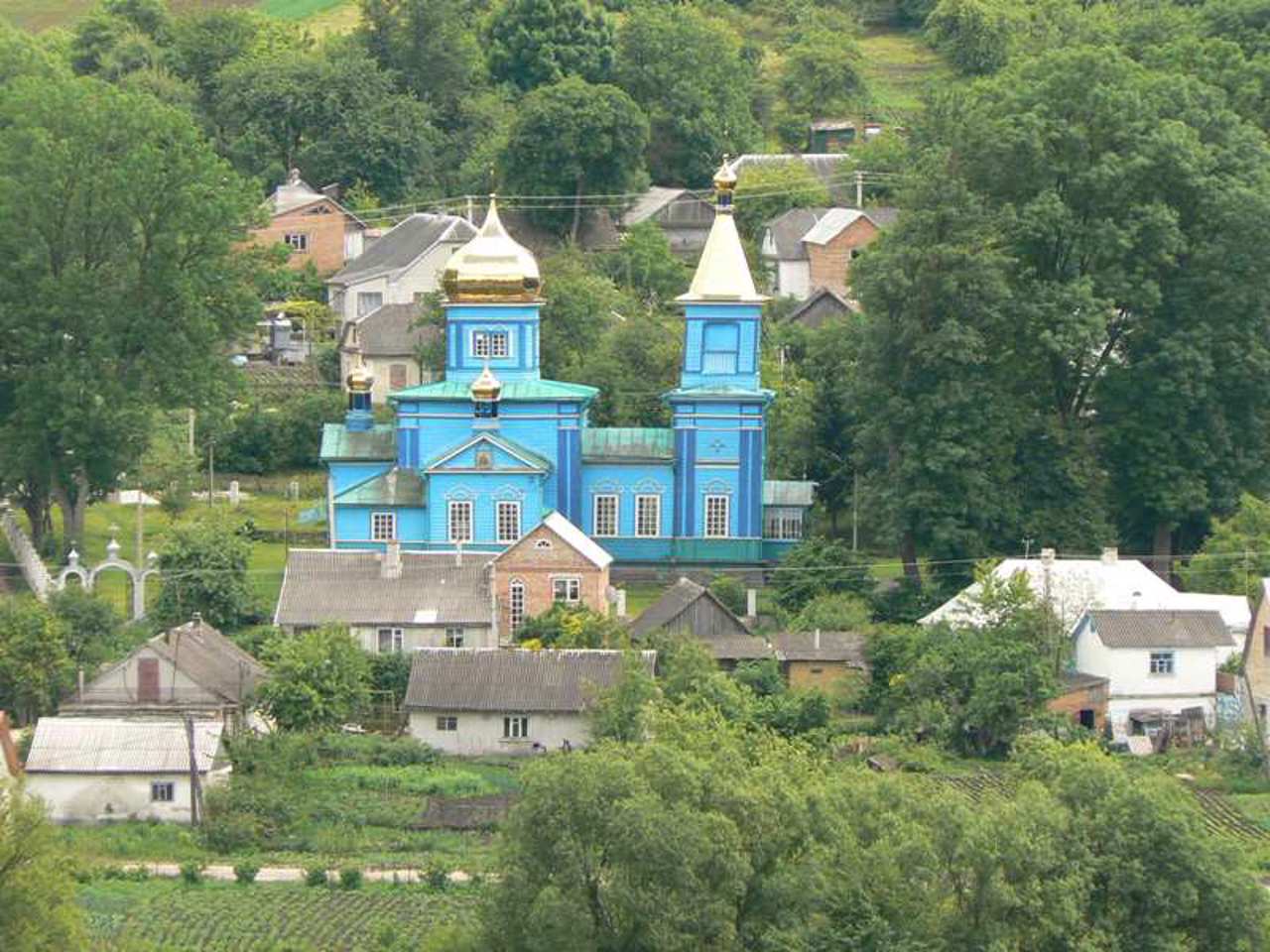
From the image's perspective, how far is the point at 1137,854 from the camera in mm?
38281

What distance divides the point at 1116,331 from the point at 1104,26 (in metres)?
18.9

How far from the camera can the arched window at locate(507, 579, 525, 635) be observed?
175 feet

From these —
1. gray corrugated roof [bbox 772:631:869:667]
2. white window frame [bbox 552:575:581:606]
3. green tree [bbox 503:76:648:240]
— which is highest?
green tree [bbox 503:76:648:240]

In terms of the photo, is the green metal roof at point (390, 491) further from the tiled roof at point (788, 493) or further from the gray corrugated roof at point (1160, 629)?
the gray corrugated roof at point (1160, 629)

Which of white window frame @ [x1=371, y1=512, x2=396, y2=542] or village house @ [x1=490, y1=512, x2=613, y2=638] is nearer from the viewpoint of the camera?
village house @ [x1=490, y1=512, x2=613, y2=638]

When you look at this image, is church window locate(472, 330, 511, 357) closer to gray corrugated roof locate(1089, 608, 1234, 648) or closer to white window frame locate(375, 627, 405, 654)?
white window frame locate(375, 627, 405, 654)

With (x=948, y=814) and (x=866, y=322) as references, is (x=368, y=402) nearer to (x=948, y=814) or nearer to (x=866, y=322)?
(x=866, y=322)

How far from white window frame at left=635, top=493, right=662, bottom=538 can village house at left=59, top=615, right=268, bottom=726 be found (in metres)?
10.7

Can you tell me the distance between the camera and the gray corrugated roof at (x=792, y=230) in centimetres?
7800

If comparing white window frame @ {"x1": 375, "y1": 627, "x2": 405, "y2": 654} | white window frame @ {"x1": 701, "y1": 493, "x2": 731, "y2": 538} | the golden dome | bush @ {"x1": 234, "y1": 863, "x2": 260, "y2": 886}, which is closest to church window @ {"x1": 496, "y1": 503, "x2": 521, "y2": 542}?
white window frame @ {"x1": 701, "y1": 493, "x2": 731, "y2": 538}

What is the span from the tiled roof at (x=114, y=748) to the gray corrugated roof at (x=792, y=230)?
32.6m

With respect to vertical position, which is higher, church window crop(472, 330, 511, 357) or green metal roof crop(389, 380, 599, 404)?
church window crop(472, 330, 511, 357)

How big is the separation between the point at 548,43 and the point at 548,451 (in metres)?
29.5

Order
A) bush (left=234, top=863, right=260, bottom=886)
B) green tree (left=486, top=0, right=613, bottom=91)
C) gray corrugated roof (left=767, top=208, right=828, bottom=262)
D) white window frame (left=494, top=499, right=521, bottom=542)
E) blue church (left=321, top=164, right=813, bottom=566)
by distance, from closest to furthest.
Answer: bush (left=234, top=863, right=260, bottom=886), white window frame (left=494, top=499, right=521, bottom=542), blue church (left=321, top=164, right=813, bottom=566), gray corrugated roof (left=767, top=208, right=828, bottom=262), green tree (left=486, top=0, right=613, bottom=91)
